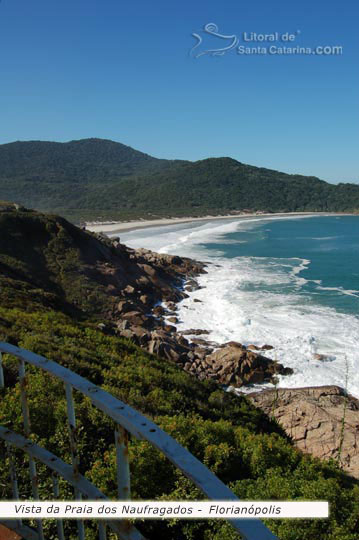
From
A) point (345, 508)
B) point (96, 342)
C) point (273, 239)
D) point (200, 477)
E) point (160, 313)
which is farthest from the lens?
point (273, 239)

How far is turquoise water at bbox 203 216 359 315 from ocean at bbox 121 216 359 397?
0.24 feet

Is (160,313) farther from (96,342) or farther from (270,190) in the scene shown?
(270,190)

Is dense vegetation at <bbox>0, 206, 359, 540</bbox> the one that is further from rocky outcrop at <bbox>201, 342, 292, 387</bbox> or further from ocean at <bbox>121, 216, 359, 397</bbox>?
ocean at <bbox>121, 216, 359, 397</bbox>

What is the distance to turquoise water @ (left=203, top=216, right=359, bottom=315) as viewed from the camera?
28547 millimetres

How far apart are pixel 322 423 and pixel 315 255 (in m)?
39.5

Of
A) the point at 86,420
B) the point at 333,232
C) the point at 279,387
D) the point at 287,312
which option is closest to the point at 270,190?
the point at 333,232

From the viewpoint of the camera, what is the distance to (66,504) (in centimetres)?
182

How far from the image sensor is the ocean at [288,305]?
56.9 feet

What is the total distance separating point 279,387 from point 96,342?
299 inches

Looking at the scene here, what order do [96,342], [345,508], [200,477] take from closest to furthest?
[200,477]
[345,508]
[96,342]

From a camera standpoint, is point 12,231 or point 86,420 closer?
point 86,420

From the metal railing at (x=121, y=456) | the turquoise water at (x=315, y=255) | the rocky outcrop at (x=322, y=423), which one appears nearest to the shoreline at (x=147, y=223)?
the turquoise water at (x=315, y=255)
